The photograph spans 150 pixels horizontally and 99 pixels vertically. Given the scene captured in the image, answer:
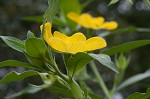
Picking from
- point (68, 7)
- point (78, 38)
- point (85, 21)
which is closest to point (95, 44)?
point (78, 38)

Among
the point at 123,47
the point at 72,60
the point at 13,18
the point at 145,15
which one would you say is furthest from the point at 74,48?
the point at 145,15

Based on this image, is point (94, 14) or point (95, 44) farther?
point (94, 14)

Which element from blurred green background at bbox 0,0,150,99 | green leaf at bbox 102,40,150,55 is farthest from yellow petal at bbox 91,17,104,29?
blurred green background at bbox 0,0,150,99

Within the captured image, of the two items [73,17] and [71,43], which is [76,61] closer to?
[71,43]

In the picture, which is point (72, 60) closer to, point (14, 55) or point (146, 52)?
point (14, 55)

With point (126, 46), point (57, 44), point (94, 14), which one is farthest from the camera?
point (94, 14)
